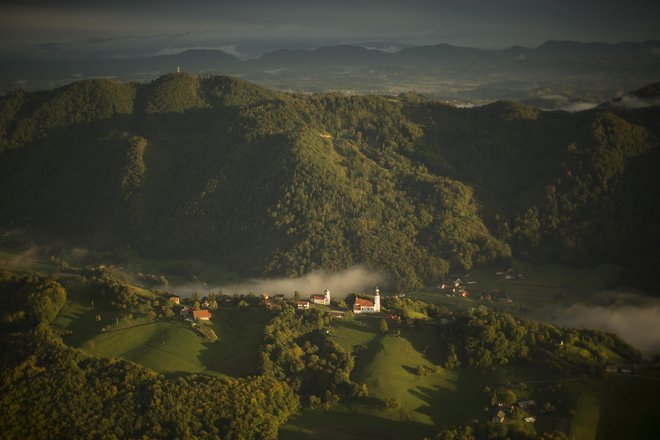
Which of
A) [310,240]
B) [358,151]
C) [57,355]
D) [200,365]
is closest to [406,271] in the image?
[310,240]

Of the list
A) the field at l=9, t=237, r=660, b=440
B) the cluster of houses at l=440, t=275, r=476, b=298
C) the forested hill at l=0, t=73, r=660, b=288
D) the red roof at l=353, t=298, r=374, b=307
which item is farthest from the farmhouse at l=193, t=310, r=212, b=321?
the cluster of houses at l=440, t=275, r=476, b=298

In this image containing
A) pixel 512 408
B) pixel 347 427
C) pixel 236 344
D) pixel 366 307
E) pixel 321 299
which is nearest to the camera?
pixel 347 427

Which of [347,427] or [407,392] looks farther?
[407,392]

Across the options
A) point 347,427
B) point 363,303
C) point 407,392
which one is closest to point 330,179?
point 363,303

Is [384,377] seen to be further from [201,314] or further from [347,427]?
[201,314]

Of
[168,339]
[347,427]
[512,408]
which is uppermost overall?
[168,339]

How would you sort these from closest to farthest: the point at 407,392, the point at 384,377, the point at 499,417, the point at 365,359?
the point at 499,417
the point at 407,392
the point at 384,377
the point at 365,359

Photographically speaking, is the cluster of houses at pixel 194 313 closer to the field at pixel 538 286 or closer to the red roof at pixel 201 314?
the red roof at pixel 201 314

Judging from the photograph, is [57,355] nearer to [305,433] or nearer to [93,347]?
[93,347]
